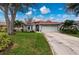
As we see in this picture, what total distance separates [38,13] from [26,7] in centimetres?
27

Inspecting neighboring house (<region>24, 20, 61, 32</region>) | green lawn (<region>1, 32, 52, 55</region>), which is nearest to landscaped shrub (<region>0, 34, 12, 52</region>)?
green lawn (<region>1, 32, 52, 55</region>)

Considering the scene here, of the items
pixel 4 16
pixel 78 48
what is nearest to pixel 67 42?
pixel 78 48

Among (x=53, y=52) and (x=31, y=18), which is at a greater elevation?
(x=31, y=18)

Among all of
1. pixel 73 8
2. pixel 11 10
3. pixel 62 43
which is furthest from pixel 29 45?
pixel 73 8

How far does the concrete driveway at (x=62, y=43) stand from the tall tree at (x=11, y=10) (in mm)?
713

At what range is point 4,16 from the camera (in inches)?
295

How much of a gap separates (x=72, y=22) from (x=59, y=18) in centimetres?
27

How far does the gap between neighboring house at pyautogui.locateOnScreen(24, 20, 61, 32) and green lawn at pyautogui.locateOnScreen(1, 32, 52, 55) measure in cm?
12

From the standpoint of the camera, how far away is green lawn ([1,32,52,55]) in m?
7.33

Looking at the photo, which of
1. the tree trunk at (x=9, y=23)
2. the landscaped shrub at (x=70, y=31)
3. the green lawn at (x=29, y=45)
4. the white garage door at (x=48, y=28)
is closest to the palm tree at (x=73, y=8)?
the landscaped shrub at (x=70, y=31)

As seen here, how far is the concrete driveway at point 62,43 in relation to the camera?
288 inches

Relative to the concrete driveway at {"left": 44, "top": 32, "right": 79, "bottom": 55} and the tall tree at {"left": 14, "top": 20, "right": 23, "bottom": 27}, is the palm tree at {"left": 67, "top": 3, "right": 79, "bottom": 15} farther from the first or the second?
the tall tree at {"left": 14, "top": 20, "right": 23, "bottom": 27}

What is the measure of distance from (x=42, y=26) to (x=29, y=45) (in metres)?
0.50

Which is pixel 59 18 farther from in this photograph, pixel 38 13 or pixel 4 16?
pixel 4 16
